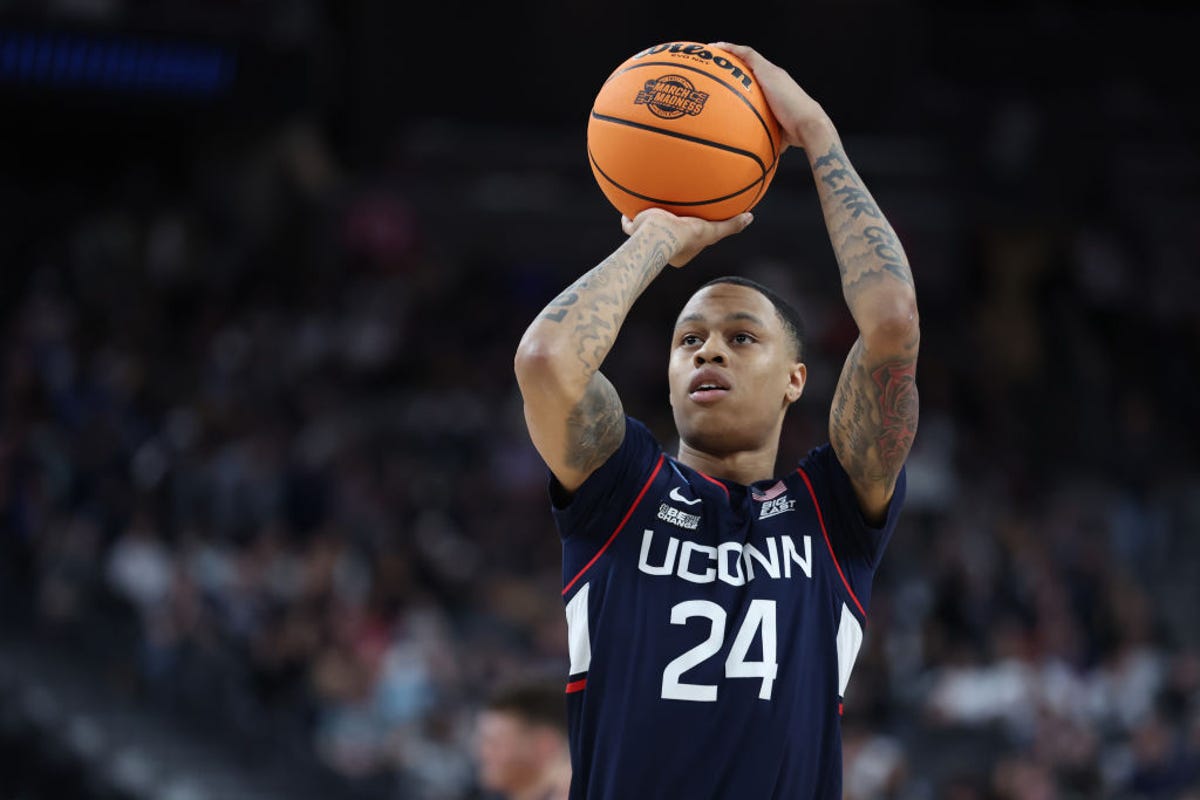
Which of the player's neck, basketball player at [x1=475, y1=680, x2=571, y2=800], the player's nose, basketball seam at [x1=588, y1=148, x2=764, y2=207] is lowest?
basketball player at [x1=475, y1=680, x2=571, y2=800]

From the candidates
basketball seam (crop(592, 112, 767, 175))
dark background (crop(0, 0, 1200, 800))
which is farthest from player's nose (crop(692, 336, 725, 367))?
dark background (crop(0, 0, 1200, 800))

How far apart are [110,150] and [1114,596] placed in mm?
11463

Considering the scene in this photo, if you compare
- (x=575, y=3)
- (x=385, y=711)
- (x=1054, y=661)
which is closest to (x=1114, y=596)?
(x=1054, y=661)

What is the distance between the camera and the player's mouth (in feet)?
11.0

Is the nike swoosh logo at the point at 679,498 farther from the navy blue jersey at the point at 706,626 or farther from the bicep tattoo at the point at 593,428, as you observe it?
the bicep tattoo at the point at 593,428

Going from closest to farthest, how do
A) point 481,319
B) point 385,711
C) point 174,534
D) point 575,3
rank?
point 385,711, point 174,534, point 575,3, point 481,319

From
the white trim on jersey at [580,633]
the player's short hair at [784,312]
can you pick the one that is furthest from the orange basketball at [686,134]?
the white trim on jersey at [580,633]

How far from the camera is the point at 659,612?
3.07 meters

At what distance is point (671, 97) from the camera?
3.43 metres

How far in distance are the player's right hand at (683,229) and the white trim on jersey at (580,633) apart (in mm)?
765

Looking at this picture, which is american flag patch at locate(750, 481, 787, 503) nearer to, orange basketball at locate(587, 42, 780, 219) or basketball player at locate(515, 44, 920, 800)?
basketball player at locate(515, 44, 920, 800)

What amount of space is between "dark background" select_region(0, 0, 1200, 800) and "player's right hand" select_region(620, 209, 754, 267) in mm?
6188

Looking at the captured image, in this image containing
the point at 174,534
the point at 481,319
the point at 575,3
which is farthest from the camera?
the point at 481,319

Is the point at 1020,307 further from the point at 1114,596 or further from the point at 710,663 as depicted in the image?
the point at 710,663
